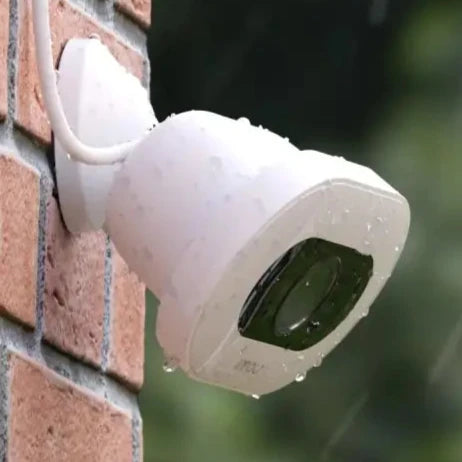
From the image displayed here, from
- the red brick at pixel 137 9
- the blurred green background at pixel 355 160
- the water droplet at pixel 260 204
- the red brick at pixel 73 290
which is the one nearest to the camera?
the water droplet at pixel 260 204

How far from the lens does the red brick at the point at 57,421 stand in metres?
0.78

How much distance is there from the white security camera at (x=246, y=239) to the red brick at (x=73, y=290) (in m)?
0.03

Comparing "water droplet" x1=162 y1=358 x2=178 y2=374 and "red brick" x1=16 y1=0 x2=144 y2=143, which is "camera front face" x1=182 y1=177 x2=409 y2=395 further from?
"red brick" x1=16 y1=0 x2=144 y2=143

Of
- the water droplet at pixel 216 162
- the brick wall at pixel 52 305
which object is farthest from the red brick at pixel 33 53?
the water droplet at pixel 216 162

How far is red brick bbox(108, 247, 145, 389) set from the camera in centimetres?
90

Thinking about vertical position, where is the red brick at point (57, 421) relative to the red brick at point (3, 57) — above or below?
below

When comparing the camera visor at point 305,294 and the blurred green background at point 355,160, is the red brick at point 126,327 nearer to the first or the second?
the camera visor at point 305,294

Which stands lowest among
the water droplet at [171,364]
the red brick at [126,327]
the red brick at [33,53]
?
the red brick at [126,327]

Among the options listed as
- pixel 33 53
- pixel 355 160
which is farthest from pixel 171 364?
pixel 355 160

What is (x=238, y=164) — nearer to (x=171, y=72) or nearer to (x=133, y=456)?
(x=133, y=456)

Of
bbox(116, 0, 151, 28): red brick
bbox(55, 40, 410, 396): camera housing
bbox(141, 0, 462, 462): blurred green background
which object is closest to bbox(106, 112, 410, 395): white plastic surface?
bbox(55, 40, 410, 396): camera housing

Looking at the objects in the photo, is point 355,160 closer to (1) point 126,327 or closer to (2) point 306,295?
(1) point 126,327

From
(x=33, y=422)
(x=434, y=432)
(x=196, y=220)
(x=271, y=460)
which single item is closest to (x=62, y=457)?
(x=33, y=422)

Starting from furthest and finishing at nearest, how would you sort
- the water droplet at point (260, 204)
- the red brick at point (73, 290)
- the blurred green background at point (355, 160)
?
the blurred green background at point (355, 160) → the red brick at point (73, 290) → the water droplet at point (260, 204)
